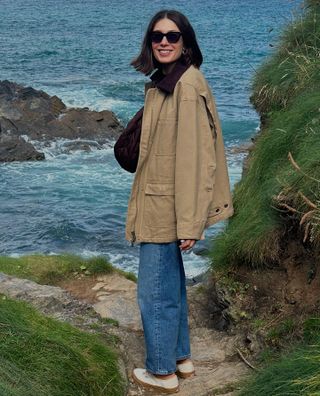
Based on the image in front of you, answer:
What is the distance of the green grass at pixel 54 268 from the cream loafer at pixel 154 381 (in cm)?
343

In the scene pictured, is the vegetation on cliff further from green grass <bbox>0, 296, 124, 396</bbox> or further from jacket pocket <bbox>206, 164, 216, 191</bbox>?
green grass <bbox>0, 296, 124, 396</bbox>

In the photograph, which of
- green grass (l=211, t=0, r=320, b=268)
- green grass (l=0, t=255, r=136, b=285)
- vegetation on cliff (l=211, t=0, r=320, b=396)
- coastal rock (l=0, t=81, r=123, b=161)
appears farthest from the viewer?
coastal rock (l=0, t=81, r=123, b=161)

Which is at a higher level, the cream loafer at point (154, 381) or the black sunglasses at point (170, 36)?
the black sunglasses at point (170, 36)

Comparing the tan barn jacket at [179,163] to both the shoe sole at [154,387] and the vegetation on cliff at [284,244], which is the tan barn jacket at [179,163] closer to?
the vegetation on cliff at [284,244]

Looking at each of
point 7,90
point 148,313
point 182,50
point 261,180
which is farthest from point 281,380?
point 7,90

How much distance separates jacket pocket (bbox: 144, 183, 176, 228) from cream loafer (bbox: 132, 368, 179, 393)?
3.62 ft

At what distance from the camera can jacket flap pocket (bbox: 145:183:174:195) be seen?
4.48 m

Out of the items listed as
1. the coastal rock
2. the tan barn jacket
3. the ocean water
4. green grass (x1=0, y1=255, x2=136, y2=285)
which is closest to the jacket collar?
the tan barn jacket

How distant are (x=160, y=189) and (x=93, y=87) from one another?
83.3ft

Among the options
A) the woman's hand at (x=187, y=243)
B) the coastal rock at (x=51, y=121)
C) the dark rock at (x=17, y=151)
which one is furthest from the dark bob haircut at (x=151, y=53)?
the coastal rock at (x=51, y=121)

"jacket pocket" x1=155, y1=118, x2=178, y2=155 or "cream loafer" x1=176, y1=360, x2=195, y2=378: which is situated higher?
"jacket pocket" x1=155, y1=118, x2=178, y2=155

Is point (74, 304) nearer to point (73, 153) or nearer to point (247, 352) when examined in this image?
point (247, 352)

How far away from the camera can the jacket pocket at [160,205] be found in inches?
177

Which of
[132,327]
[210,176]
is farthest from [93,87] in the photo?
[210,176]
